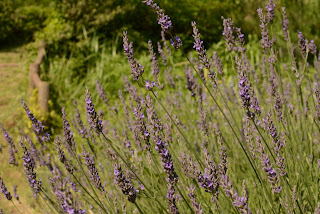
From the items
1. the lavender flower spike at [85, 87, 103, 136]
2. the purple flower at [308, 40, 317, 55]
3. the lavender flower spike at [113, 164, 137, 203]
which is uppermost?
the purple flower at [308, 40, 317, 55]

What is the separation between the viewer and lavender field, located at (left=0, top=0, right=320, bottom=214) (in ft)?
5.23

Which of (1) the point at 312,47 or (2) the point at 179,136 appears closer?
(2) the point at 179,136

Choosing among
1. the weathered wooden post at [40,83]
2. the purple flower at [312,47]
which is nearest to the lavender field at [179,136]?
the purple flower at [312,47]

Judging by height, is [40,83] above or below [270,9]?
below

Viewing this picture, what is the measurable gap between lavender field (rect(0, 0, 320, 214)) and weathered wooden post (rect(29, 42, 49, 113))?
153 millimetres

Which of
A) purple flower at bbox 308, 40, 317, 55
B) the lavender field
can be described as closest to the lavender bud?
the lavender field

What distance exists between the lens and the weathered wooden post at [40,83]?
19.8 feet

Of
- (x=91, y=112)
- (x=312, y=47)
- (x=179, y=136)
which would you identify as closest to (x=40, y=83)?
(x=179, y=136)

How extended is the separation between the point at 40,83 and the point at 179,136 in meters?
4.38

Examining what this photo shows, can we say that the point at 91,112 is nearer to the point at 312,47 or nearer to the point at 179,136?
the point at 179,136

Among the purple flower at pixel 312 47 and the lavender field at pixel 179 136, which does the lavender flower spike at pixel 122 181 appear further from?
the purple flower at pixel 312 47

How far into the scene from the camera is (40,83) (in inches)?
243

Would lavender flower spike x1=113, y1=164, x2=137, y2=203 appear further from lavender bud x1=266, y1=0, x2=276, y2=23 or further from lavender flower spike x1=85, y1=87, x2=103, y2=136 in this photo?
lavender bud x1=266, y1=0, x2=276, y2=23

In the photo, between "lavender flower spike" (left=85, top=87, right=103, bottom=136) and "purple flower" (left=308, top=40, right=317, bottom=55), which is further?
"purple flower" (left=308, top=40, right=317, bottom=55)
